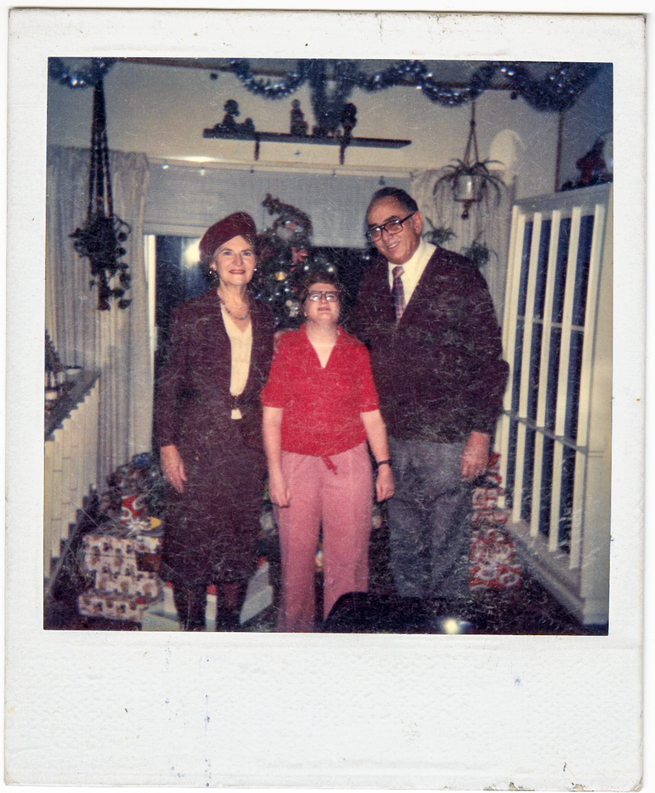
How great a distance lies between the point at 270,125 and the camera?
1.74 m

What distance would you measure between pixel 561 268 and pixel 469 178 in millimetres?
302

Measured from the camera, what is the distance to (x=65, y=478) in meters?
1.82

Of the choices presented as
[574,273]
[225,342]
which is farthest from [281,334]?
[574,273]

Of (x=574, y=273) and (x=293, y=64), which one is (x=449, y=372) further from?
(x=293, y=64)

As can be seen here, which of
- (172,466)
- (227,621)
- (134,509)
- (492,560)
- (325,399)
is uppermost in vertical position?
(325,399)

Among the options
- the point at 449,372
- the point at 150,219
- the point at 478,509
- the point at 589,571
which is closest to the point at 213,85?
the point at 150,219

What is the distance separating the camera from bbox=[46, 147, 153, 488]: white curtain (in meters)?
1.77

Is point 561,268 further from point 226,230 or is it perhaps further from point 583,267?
point 226,230

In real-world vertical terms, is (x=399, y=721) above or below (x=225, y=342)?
below

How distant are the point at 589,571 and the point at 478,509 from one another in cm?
31

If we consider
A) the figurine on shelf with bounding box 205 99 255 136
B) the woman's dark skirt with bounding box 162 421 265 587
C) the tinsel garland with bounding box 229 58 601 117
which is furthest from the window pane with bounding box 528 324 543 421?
the figurine on shelf with bounding box 205 99 255 136

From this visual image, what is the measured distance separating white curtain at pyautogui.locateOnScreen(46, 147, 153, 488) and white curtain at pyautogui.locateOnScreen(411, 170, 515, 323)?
647 mm

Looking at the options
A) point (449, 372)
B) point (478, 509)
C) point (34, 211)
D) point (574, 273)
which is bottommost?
point (478, 509)

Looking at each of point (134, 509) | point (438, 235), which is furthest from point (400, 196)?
point (134, 509)
